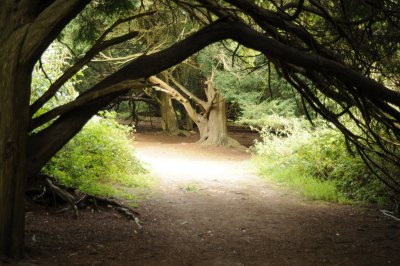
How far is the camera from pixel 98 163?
11.1 m

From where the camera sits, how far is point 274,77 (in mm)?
19234

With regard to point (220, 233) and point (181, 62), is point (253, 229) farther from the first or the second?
point (181, 62)

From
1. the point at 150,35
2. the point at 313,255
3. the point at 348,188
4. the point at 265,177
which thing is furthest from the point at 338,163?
the point at 150,35

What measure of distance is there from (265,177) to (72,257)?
29.1 feet

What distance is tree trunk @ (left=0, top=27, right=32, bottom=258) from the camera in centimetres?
436

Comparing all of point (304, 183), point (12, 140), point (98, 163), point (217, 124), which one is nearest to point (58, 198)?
point (12, 140)

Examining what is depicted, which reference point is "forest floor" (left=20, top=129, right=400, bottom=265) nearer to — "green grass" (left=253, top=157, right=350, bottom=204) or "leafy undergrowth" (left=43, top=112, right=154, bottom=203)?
"green grass" (left=253, top=157, right=350, bottom=204)

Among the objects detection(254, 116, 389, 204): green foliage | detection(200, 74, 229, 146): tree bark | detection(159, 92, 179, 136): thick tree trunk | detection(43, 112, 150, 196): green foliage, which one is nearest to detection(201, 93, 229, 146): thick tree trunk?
detection(200, 74, 229, 146): tree bark

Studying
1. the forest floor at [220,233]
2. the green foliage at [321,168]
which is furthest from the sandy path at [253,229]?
the green foliage at [321,168]

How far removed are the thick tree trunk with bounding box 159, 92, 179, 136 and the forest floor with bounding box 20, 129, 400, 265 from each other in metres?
16.4

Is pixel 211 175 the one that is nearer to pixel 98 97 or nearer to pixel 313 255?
pixel 313 255

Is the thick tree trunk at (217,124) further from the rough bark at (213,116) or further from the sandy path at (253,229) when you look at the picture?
the sandy path at (253,229)

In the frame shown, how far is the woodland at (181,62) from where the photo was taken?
14.6 feet

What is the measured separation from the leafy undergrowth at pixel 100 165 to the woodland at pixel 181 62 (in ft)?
0.12
